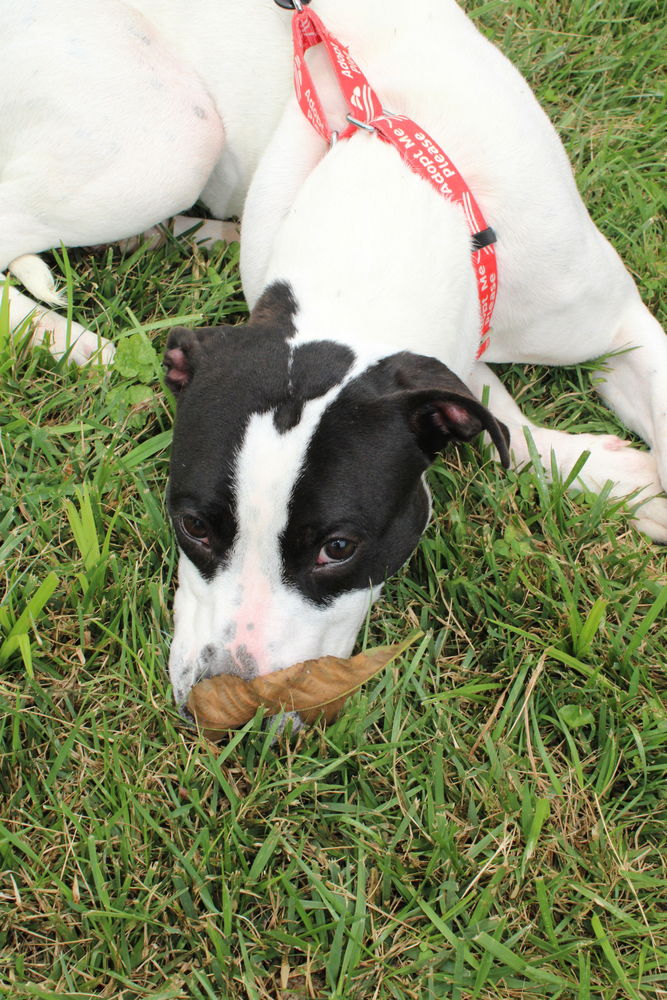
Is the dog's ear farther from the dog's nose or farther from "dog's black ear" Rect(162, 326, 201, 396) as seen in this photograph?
the dog's nose

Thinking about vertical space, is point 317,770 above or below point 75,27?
below

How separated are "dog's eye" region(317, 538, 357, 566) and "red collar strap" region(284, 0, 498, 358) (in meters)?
0.88

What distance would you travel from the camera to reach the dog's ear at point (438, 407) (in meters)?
2.16

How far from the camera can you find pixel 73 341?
3.30 m

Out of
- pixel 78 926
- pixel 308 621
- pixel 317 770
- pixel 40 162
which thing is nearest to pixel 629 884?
pixel 317 770

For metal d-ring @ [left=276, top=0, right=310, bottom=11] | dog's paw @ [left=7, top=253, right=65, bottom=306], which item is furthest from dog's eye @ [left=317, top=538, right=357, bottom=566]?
metal d-ring @ [left=276, top=0, right=310, bottom=11]

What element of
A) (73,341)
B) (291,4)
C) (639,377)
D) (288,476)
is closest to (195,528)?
(288,476)

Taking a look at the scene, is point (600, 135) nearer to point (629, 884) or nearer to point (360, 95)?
point (360, 95)

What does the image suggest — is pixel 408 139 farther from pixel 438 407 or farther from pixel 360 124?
pixel 438 407

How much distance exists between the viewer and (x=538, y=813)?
229 cm

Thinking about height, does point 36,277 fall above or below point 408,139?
below

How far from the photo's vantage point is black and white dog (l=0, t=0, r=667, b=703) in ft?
7.14

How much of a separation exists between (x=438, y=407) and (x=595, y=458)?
1.08 meters

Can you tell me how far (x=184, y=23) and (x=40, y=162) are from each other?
0.79 meters
